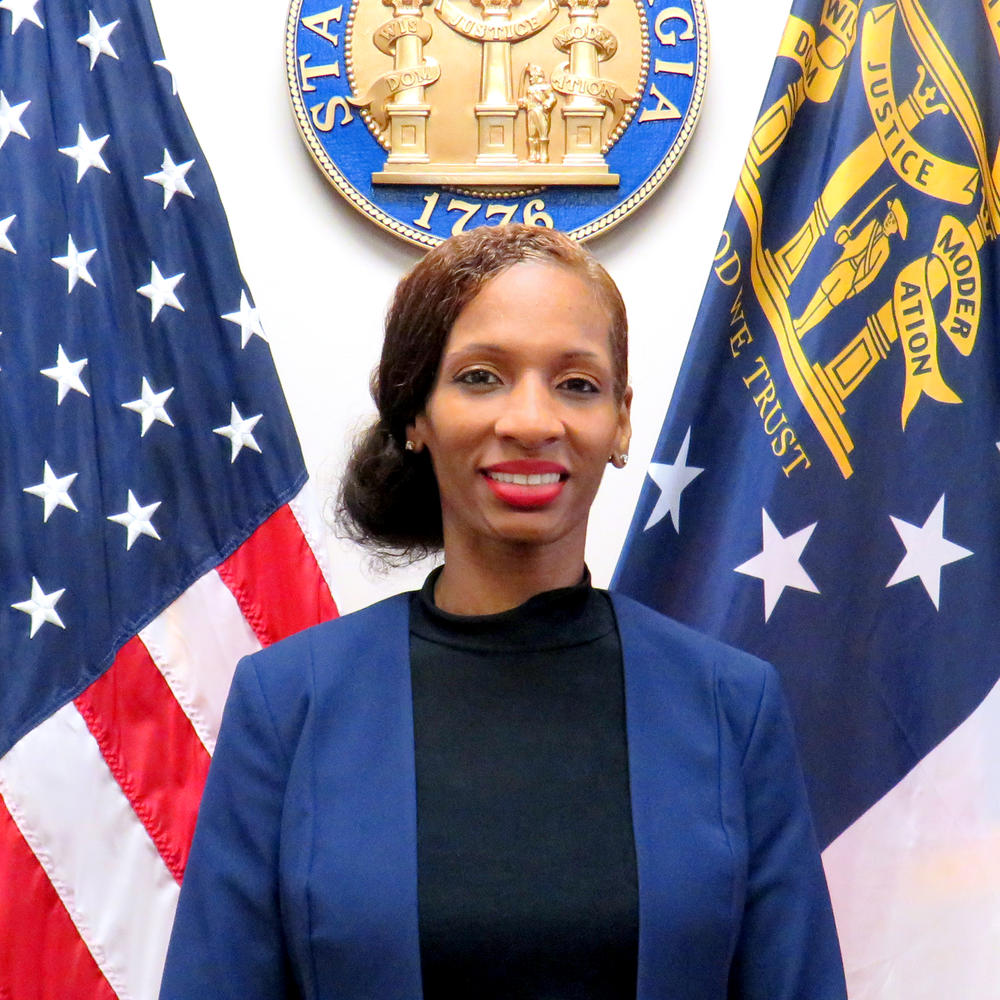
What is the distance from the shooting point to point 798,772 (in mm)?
1115

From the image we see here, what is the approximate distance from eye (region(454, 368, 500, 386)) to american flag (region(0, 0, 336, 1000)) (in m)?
0.66

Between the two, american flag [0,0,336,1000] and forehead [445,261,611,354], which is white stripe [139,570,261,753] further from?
forehead [445,261,611,354]

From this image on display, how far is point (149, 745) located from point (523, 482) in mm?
791

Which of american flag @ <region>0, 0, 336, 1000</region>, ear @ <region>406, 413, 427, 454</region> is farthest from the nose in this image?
american flag @ <region>0, 0, 336, 1000</region>

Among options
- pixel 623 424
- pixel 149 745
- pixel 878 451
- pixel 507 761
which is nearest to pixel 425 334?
pixel 623 424

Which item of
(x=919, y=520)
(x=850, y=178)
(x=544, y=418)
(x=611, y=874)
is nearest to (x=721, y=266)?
(x=850, y=178)

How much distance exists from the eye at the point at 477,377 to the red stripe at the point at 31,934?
0.86 metres

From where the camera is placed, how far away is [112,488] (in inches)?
63.4

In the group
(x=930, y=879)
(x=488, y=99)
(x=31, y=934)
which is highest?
(x=488, y=99)

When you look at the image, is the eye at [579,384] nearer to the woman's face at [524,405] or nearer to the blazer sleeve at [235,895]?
the woman's face at [524,405]

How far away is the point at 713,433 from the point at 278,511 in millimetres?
594

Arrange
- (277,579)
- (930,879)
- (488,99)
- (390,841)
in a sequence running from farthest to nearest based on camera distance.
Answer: (488,99) → (277,579) → (930,879) → (390,841)

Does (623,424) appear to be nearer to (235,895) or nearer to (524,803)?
(524,803)

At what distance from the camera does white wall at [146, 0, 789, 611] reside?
197cm
